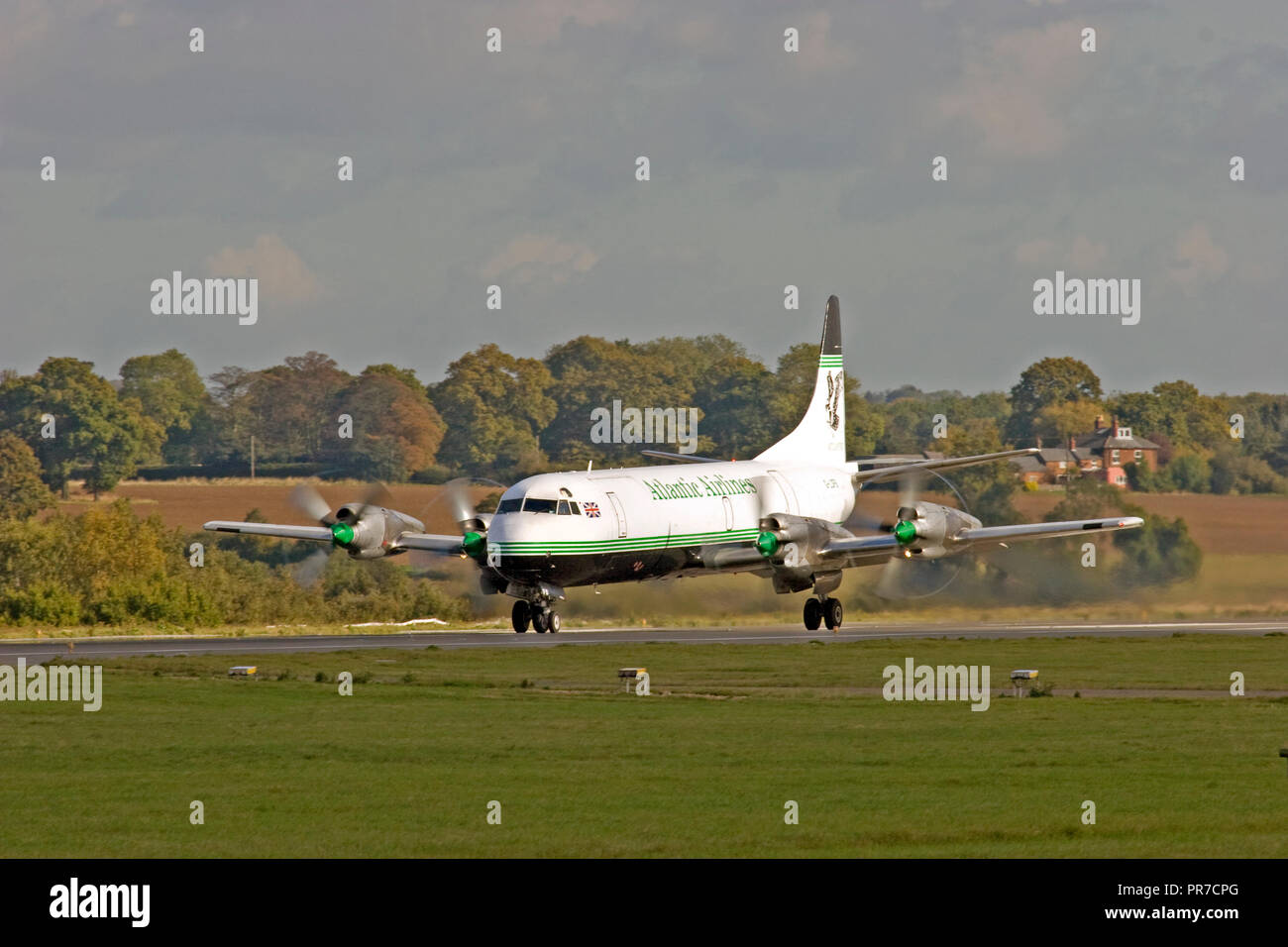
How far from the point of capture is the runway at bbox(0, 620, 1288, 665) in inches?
2200

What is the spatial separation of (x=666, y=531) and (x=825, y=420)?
14.8 metres

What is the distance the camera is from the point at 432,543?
184ft

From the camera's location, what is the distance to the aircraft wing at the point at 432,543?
55812 mm

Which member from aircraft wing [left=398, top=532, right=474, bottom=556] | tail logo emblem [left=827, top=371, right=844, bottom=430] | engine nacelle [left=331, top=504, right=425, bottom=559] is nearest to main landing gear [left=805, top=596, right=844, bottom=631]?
tail logo emblem [left=827, top=371, right=844, bottom=430]

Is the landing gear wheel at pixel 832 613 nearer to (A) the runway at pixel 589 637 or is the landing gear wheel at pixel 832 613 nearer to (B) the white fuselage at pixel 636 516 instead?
(A) the runway at pixel 589 637

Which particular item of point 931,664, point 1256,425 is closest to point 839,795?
point 931,664

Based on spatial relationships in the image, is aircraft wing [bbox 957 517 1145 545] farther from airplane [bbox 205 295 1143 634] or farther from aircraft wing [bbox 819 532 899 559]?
aircraft wing [bbox 819 532 899 559]

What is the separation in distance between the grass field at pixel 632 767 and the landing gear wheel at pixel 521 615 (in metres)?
5.06

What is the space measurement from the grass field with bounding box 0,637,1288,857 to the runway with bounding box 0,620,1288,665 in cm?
799

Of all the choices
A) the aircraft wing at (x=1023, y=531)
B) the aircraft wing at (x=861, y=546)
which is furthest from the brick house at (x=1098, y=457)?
the aircraft wing at (x=861, y=546)

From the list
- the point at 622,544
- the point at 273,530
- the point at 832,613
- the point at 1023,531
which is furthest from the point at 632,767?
the point at 273,530
